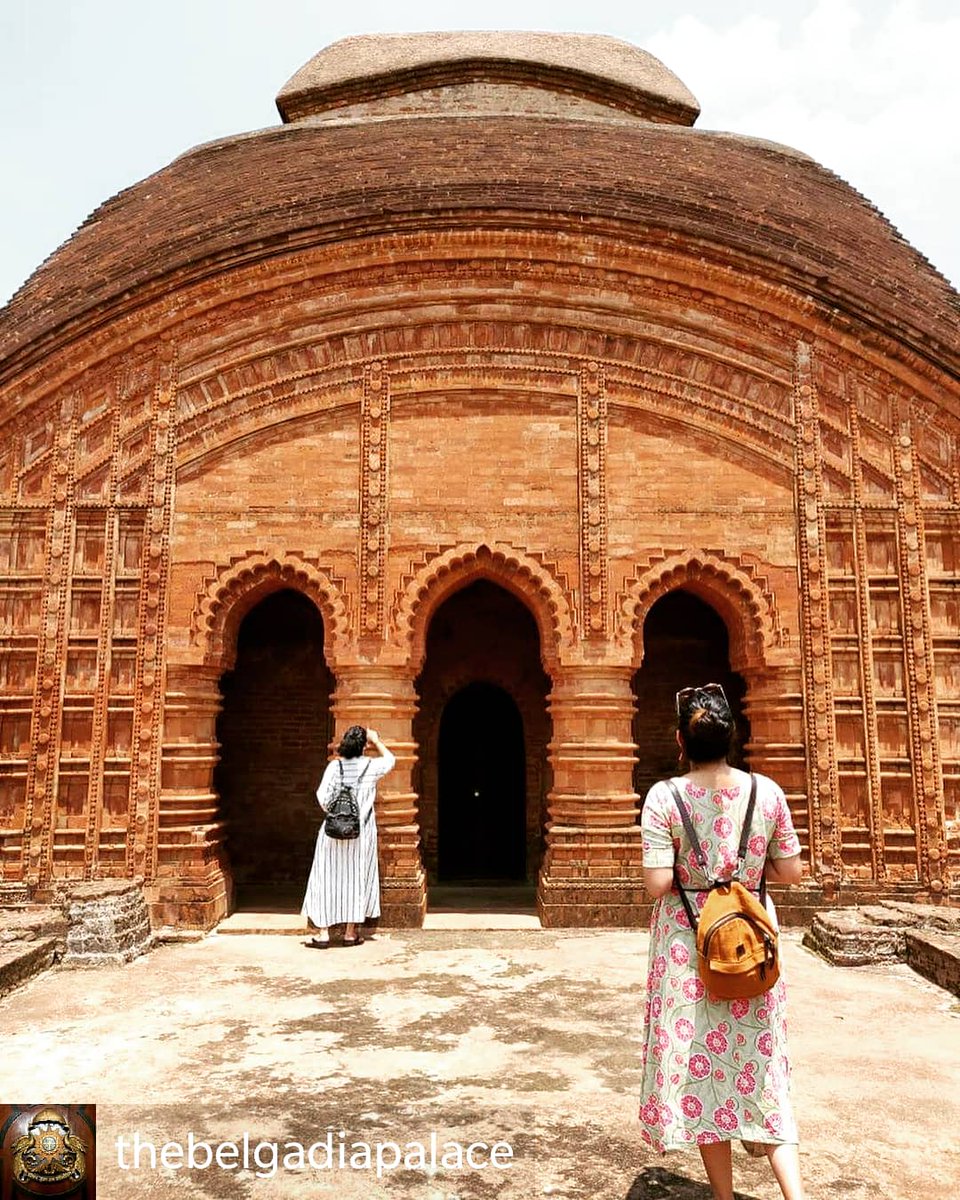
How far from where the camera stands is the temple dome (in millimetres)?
13578

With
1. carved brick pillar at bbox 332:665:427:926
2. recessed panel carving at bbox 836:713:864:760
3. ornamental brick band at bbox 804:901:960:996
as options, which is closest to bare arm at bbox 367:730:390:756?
carved brick pillar at bbox 332:665:427:926

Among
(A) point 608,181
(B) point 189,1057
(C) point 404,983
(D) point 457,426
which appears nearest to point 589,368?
(D) point 457,426

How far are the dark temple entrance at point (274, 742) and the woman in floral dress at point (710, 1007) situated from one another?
7973 mm

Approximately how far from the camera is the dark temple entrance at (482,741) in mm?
10492

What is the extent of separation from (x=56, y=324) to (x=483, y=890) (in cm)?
695

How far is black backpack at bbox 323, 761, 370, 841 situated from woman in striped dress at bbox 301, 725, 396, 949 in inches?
0.7

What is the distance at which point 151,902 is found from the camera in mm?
7691

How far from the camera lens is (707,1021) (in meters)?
2.85

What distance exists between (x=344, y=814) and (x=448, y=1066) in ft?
9.65

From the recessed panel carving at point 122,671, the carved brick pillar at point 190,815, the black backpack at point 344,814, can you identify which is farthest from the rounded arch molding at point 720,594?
the recessed panel carving at point 122,671

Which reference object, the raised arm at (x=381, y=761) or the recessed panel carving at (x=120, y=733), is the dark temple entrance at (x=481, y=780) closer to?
the raised arm at (x=381, y=761)

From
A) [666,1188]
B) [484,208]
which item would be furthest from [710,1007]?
[484,208]

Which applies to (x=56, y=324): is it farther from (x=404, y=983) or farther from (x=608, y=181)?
(x=404, y=983)

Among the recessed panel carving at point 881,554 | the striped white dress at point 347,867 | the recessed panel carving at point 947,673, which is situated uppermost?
the recessed panel carving at point 881,554
